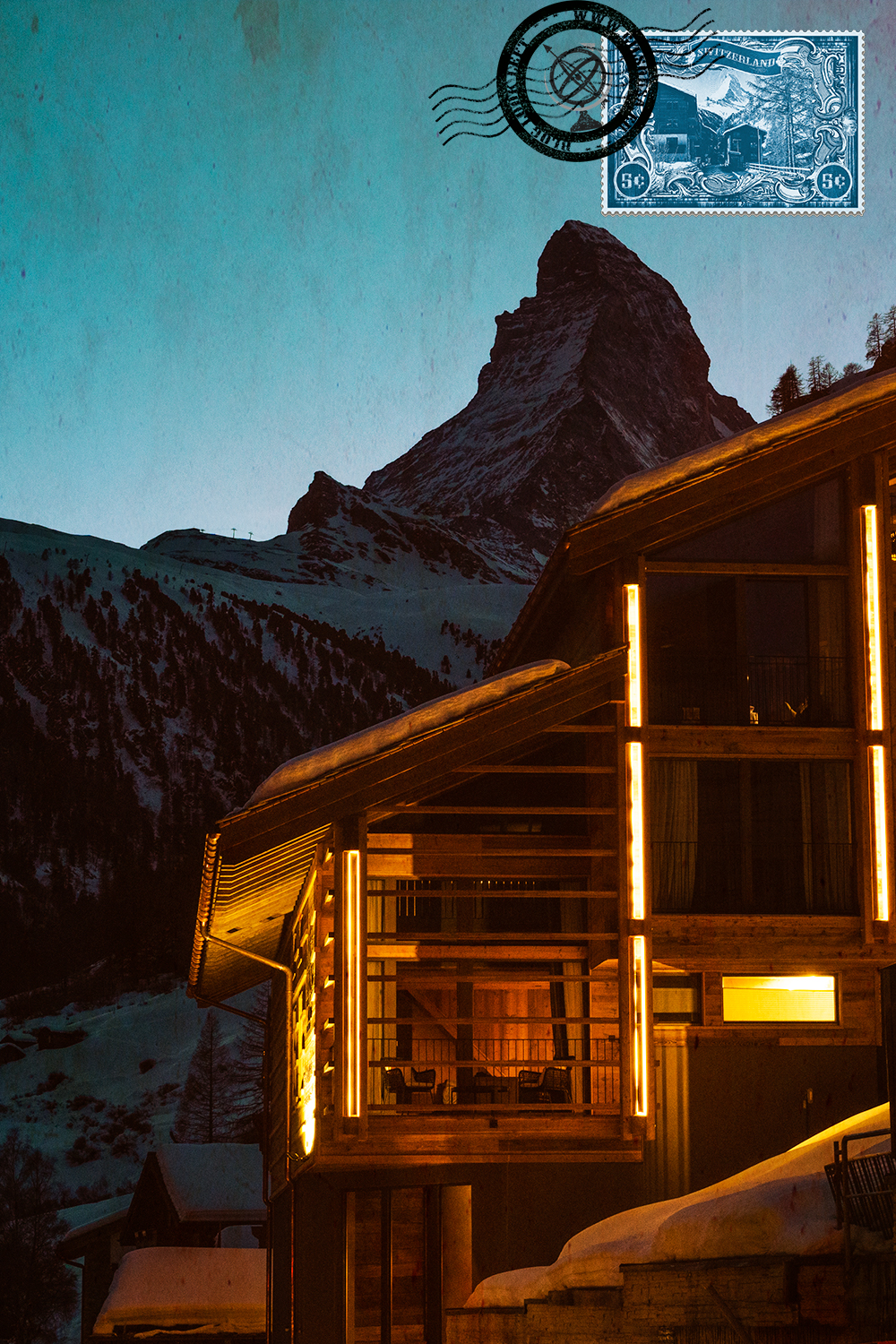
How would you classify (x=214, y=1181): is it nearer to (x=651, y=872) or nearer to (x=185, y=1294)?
(x=185, y=1294)

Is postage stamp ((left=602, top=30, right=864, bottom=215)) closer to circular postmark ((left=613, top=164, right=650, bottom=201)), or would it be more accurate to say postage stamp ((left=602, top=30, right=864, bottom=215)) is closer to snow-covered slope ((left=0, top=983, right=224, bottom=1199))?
circular postmark ((left=613, top=164, right=650, bottom=201))

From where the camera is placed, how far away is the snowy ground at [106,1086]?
386 feet

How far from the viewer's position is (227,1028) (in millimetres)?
139125

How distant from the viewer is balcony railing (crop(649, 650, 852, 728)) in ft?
70.9

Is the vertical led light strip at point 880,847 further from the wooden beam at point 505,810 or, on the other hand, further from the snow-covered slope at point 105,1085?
the snow-covered slope at point 105,1085

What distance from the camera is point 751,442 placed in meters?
21.5

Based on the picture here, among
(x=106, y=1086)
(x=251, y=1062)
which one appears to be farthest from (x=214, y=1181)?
(x=106, y=1086)

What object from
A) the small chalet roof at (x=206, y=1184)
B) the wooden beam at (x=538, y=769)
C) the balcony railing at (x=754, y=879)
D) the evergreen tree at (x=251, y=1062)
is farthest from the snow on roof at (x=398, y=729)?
the evergreen tree at (x=251, y=1062)

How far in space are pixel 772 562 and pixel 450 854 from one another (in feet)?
18.8

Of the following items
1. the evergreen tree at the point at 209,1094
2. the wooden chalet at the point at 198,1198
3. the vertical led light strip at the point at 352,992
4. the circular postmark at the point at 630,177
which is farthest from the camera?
the evergreen tree at the point at 209,1094

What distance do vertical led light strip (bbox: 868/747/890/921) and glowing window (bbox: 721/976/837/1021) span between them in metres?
1.58

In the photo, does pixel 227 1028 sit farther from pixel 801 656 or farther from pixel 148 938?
pixel 801 656

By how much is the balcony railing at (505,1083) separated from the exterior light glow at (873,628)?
5362 mm

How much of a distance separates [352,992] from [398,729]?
3181 millimetres
